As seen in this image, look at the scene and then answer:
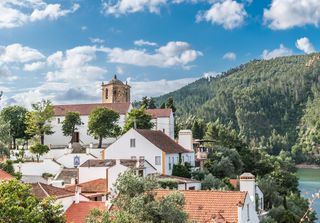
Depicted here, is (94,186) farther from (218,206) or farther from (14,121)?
(14,121)

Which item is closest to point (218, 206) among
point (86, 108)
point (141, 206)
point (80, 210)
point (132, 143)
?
point (80, 210)

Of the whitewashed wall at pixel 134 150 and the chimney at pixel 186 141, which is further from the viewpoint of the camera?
the chimney at pixel 186 141

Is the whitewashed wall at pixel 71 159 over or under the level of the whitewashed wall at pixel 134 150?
under

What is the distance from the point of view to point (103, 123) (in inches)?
2493

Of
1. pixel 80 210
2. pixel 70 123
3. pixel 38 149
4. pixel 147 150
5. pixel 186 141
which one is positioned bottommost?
pixel 80 210

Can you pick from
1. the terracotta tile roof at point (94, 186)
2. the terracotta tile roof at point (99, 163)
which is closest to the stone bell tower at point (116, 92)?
the terracotta tile roof at point (99, 163)

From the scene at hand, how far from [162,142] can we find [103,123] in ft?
52.9

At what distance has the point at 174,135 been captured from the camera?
7575 centimetres

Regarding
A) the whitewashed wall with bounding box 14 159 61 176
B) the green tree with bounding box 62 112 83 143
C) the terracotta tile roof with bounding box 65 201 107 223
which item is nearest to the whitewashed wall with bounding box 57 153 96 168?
the whitewashed wall with bounding box 14 159 61 176

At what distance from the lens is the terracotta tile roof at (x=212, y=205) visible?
2295 centimetres

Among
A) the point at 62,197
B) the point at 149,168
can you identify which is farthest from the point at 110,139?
the point at 62,197

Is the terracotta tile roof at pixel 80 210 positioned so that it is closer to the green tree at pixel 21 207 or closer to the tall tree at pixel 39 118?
the green tree at pixel 21 207

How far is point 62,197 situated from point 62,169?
23.4 metres

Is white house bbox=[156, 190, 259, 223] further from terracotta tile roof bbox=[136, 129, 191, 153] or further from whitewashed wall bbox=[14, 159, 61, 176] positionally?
whitewashed wall bbox=[14, 159, 61, 176]
